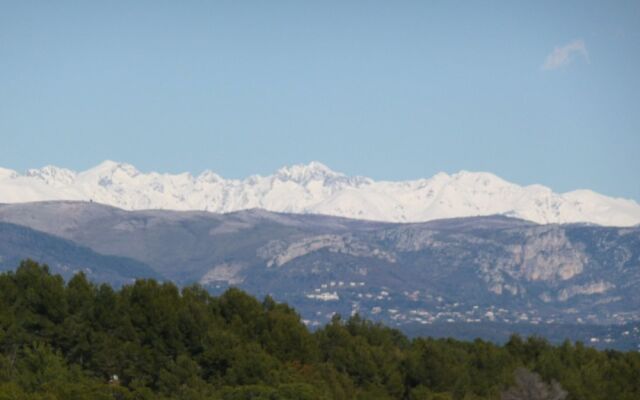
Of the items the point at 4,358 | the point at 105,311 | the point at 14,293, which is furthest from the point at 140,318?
the point at 4,358

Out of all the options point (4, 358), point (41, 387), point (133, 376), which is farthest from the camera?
point (133, 376)

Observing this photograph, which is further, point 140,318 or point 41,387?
point 140,318

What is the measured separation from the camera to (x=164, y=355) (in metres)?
194

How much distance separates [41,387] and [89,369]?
30.7 meters

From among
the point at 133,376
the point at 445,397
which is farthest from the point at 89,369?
the point at 445,397

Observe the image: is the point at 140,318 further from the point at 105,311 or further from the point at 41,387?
the point at 41,387

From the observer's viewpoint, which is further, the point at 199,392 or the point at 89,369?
the point at 89,369

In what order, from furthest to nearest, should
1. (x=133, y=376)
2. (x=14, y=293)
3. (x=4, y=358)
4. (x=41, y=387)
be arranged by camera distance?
(x=14, y=293), (x=133, y=376), (x=4, y=358), (x=41, y=387)

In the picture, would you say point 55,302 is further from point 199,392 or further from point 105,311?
point 199,392

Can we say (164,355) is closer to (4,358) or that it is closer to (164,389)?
(164,389)

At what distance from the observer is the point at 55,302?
196 metres

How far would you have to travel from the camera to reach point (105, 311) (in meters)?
198

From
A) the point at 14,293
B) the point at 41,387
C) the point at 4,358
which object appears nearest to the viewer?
the point at 41,387

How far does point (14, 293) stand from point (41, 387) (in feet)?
145
